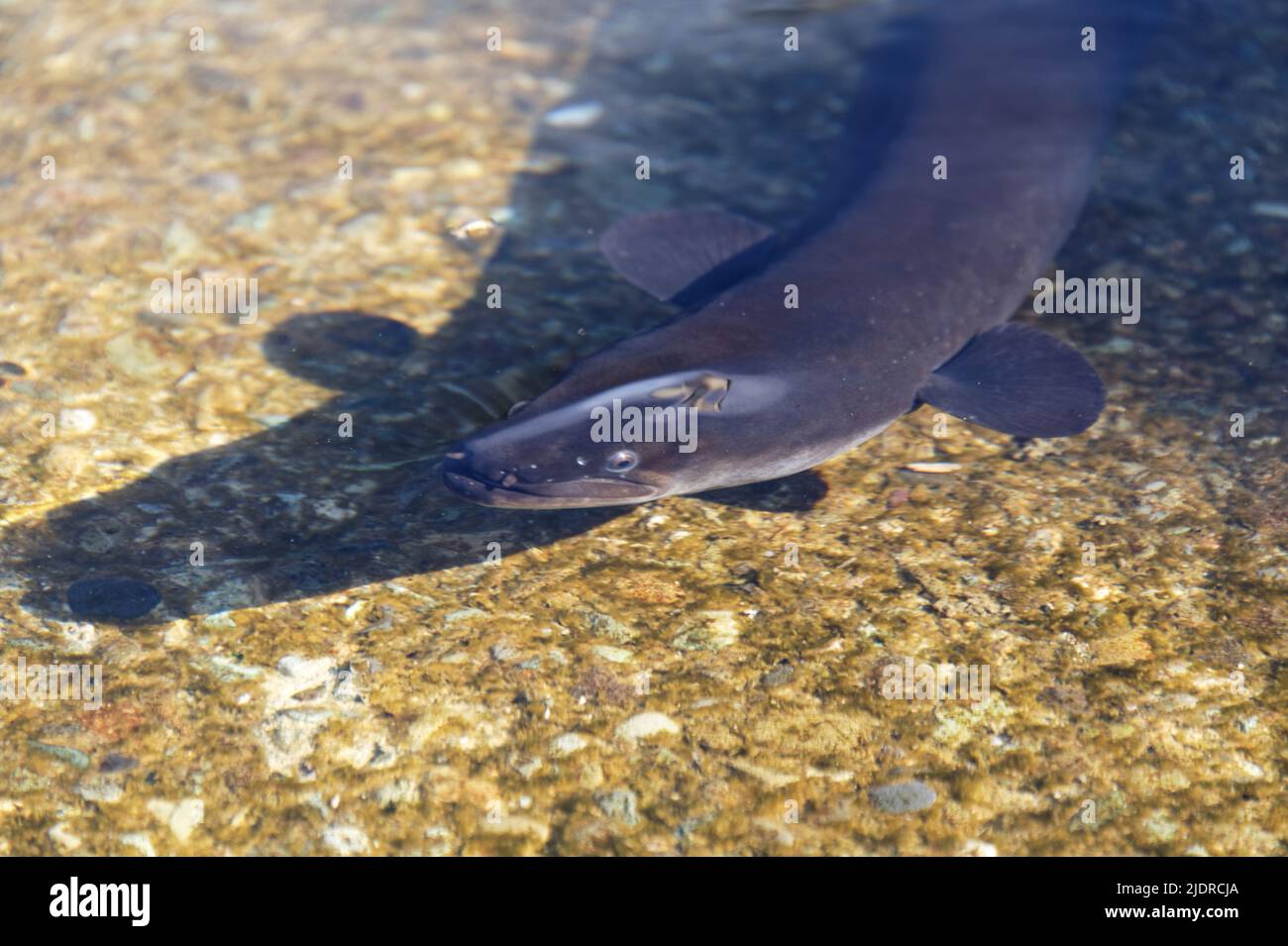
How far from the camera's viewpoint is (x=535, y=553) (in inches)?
129

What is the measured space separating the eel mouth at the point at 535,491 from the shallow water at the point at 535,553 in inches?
12.5

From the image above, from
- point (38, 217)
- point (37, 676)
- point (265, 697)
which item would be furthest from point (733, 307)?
point (38, 217)

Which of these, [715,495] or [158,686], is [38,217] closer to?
[158,686]

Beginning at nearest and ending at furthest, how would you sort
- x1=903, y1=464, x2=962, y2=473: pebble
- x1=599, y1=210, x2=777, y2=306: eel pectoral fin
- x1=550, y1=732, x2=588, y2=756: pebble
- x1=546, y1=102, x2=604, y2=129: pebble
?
x1=550, y1=732, x2=588, y2=756: pebble
x1=903, y1=464, x2=962, y2=473: pebble
x1=599, y1=210, x2=777, y2=306: eel pectoral fin
x1=546, y1=102, x2=604, y2=129: pebble

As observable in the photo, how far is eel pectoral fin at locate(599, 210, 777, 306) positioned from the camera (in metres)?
4.11

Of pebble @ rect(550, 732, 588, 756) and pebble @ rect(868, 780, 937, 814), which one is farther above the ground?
pebble @ rect(550, 732, 588, 756)

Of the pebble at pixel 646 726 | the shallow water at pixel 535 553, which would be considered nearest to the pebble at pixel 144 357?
the shallow water at pixel 535 553

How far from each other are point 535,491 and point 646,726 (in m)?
0.66

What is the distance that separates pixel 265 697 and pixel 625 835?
0.97 metres

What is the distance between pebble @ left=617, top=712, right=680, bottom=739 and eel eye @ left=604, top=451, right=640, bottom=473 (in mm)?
665

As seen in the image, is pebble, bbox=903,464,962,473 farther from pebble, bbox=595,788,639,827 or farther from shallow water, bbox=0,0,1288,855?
pebble, bbox=595,788,639,827

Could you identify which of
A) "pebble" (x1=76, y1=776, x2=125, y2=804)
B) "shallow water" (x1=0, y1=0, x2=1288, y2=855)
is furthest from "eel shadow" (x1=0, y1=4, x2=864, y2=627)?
"pebble" (x1=76, y1=776, x2=125, y2=804)

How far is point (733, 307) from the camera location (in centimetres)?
367

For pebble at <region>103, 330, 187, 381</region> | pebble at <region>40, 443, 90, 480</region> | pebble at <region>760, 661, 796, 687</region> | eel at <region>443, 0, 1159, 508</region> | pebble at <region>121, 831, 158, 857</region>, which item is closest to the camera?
pebble at <region>121, 831, 158, 857</region>
